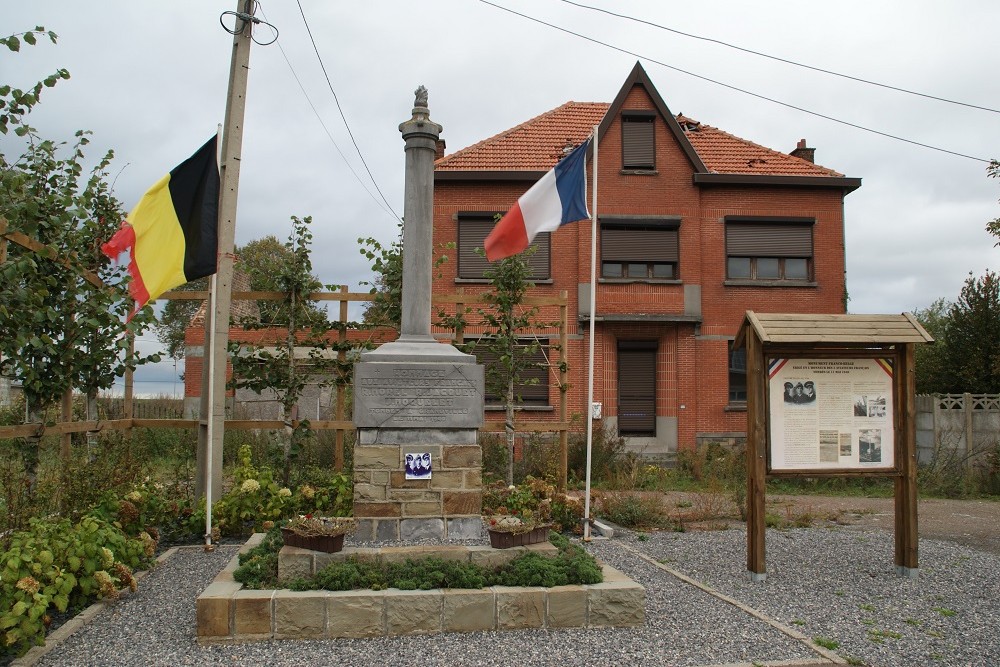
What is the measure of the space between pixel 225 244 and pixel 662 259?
12.3m

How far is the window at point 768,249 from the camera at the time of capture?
19562 mm

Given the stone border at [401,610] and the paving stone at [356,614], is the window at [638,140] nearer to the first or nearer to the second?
the stone border at [401,610]

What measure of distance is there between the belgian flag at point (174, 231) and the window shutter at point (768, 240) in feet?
47.3

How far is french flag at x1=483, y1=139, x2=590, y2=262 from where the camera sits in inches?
331

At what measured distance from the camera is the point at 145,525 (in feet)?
27.0

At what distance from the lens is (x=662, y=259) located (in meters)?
19.2

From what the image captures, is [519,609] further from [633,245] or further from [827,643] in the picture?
[633,245]

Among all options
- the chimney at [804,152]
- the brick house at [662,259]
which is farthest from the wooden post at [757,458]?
the chimney at [804,152]

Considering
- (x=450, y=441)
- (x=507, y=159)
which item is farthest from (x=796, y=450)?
(x=507, y=159)

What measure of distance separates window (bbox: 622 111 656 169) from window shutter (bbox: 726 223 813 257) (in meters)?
2.62

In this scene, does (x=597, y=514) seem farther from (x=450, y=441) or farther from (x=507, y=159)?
(x=507, y=159)

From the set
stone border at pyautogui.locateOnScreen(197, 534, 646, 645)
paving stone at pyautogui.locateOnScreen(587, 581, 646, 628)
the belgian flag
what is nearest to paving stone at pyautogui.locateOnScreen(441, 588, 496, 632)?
stone border at pyautogui.locateOnScreen(197, 534, 646, 645)

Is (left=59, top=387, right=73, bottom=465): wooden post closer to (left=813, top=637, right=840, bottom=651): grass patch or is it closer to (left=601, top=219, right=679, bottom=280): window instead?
(left=813, top=637, right=840, bottom=651): grass patch

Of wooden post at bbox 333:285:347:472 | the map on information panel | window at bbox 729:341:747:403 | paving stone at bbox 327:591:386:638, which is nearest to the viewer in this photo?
paving stone at bbox 327:591:386:638
